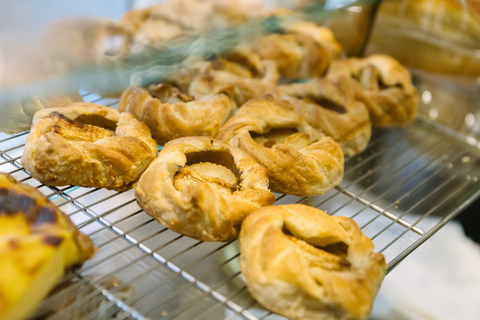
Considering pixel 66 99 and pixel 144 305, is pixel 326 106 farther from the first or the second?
pixel 144 305

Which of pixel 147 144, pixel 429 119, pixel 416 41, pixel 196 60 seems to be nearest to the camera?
pixel 147 144

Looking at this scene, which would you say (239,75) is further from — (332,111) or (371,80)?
(371,80)

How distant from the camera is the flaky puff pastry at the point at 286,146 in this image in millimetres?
2188

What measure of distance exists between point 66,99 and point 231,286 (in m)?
1.20

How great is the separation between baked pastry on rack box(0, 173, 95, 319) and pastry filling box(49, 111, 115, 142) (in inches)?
14.1

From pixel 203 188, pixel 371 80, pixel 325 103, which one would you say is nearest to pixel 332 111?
pixel 325 103

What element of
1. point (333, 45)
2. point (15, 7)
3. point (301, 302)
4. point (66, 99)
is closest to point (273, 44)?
point (333, 45)

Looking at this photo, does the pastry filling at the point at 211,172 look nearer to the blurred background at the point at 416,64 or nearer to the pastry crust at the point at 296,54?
the blurred background at the point at 416,64

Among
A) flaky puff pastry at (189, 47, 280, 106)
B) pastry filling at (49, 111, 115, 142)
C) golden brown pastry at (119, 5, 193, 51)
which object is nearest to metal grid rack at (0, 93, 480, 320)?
pastry filling at (49, 111, 115, 142)

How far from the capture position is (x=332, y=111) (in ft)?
8.98

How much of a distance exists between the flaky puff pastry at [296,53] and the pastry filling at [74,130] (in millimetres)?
1425

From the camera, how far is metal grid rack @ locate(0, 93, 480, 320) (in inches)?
65.4

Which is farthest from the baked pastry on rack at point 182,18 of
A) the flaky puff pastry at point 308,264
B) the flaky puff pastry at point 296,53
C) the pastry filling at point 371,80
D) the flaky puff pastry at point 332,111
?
the flaky puff pastry at point 308,264

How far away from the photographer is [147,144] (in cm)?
213
